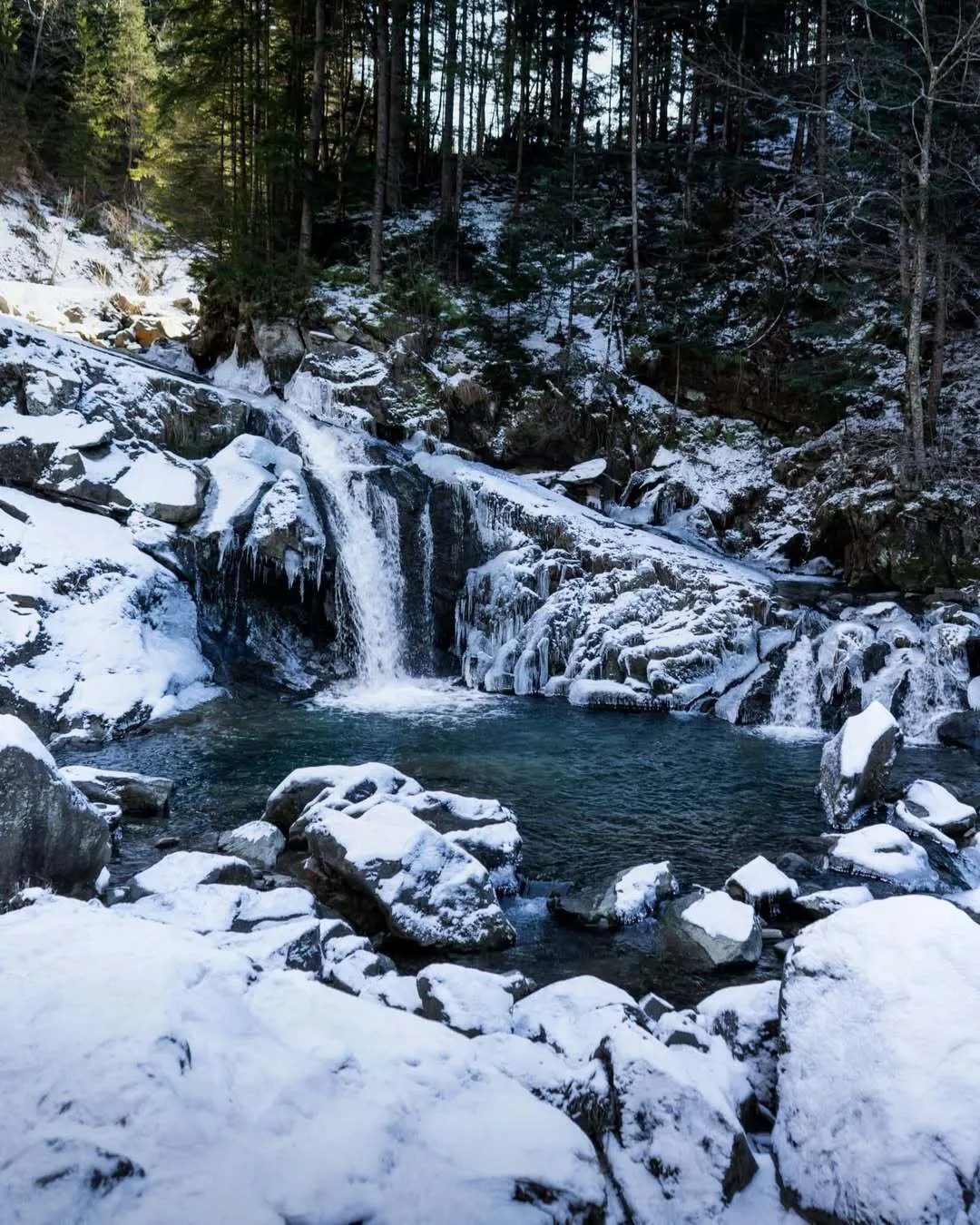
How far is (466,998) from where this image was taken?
473 centimetres

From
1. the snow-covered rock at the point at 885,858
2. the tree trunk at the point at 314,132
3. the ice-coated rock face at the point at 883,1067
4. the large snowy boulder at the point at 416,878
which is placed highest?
the tree trunk at the point at 314,132

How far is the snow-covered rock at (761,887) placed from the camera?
6.93 meters

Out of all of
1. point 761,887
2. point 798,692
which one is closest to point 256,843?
point 761,887

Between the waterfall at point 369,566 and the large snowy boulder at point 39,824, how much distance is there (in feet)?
31.2

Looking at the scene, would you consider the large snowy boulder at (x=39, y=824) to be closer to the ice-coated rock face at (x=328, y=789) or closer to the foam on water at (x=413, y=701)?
the ice-coated rock face at (x=328, y=789)

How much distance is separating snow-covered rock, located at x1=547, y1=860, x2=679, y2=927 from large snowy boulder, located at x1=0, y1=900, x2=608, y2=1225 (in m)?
2.97

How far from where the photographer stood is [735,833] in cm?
876

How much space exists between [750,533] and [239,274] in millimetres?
16129

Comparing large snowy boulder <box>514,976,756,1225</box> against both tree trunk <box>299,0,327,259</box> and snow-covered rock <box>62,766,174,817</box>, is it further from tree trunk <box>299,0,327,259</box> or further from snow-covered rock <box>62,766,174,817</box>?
tree trunk <box>299,0,327,259</box>

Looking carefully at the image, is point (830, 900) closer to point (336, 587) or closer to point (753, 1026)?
point (753, 1026)

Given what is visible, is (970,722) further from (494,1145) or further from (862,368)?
(494,1145)

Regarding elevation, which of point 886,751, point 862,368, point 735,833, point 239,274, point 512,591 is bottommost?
point 735,833

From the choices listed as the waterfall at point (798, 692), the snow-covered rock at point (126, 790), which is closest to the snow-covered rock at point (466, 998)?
the snow-covered rock at point (126, 790)

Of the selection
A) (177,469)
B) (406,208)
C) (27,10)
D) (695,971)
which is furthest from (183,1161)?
(27,10)
